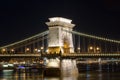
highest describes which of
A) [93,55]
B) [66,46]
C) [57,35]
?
[57,35]

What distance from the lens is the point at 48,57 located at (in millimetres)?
67750

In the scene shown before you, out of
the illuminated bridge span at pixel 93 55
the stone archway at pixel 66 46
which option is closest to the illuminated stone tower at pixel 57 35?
the stone archway at pixel 66 46

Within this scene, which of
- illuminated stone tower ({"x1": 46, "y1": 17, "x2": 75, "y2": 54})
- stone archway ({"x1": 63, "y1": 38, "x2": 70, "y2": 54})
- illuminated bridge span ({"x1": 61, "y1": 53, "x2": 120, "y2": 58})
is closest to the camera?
illuminated bridge span ({"x1": 61, "y1": 53, "x2": 120, "y2": 58})

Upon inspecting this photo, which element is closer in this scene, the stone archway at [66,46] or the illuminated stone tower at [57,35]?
the illuminated stone tower at [57,35]

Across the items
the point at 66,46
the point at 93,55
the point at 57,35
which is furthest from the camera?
the point at 66,46

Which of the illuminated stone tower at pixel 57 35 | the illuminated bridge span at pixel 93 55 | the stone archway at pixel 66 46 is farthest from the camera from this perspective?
the stone archway at pixel 66 46

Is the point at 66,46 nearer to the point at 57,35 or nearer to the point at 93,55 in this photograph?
the point at 57,35

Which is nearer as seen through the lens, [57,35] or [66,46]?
[57,35]

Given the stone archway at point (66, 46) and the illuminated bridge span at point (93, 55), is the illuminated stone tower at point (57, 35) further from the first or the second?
the illuminated bridge span at point (93, 55)

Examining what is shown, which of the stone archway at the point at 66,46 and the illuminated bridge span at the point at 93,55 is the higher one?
the stone archway at the point at 66,46

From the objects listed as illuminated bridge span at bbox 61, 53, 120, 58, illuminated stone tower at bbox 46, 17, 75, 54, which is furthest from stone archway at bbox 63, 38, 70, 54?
illuminated bridge span at bbox 61, 53, 120, 58

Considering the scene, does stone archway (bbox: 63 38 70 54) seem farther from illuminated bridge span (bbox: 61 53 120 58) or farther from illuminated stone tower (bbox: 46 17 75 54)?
illuminated bridge span (bbox: 61 53 120 58)

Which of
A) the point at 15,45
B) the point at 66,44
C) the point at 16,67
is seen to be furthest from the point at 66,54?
the point at 16,67

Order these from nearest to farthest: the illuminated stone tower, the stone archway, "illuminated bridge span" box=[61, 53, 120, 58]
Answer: "illuminated bridge span" box=[61, 53, 120, 58] < the illuminated stone tower < the stone archway
